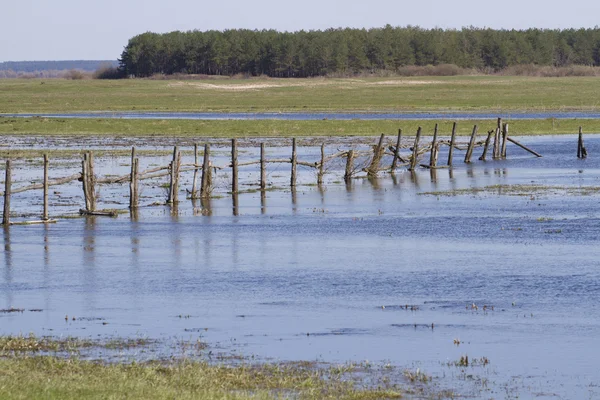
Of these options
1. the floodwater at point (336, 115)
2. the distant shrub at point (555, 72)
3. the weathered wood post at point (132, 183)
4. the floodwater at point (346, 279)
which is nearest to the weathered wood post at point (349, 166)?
the floodwater at point (346, 279)

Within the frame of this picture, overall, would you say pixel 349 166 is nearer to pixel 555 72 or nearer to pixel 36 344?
pixel 36 344

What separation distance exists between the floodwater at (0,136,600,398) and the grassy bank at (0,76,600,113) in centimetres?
6720

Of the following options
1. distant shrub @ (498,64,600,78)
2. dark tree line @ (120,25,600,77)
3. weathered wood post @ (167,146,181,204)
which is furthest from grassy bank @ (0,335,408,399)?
dark tree line @ (120,25,600,77)

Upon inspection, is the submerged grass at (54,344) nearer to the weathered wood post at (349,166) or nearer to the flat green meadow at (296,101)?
the weathered wood post at (349,166)

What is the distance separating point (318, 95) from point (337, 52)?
2338 inches

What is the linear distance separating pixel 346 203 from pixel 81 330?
751 inches

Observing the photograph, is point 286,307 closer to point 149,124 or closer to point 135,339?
point 135,339

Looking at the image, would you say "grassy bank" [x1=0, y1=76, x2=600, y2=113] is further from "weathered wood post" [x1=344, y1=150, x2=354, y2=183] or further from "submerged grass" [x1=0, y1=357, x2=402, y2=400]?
"submerged grass" [x1=0, y1=357, x2=402, y2=400]

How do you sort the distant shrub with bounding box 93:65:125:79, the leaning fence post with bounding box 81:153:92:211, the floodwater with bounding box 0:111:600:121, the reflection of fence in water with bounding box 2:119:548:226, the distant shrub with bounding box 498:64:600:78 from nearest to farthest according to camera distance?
the reflection of fence in water with bounding box 2:119:548:226, the leaning fence post with bounding box 81:153:92:211, the floodwater with bounding box 0:111:600:121, the distant shrub with bounding box 498:64:600:78, the distant shrub with bounding box 93:65:125:79

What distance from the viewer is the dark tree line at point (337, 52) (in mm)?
180375

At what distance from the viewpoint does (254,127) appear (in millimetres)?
74125

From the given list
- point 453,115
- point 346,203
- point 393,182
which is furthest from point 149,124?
point 346,203

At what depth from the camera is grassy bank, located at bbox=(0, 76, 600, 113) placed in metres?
103

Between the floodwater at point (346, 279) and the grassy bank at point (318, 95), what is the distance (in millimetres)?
67204
